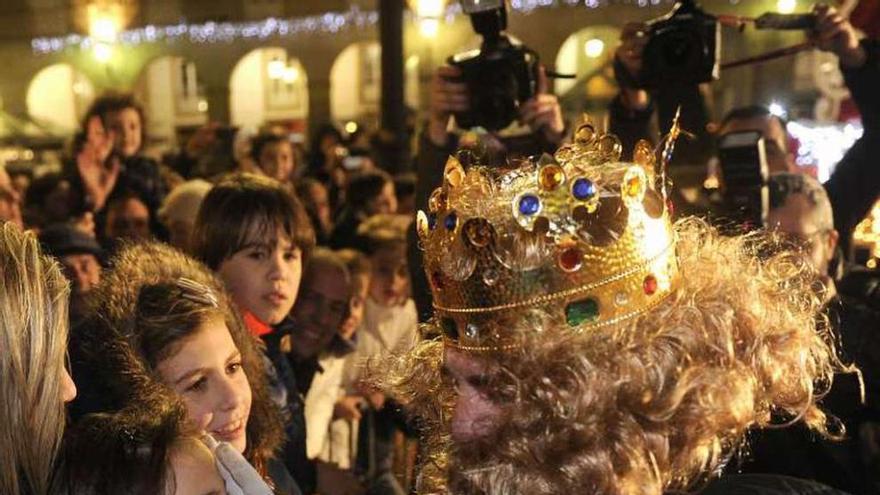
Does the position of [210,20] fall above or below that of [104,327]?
above

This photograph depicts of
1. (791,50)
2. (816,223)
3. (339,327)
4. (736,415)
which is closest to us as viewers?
(736,415)

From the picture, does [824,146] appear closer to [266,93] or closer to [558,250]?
[558,250]

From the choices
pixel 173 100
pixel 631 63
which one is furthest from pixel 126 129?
pixel 173 100

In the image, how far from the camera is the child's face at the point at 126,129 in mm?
6195

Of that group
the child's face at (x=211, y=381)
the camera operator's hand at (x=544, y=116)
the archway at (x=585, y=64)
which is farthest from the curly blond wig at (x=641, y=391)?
the archway at (x=585, y=64)

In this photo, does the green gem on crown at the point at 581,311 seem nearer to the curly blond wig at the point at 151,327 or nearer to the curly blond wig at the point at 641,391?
the curly blond wig at the point at 641,391

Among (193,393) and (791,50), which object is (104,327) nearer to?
(193,393)

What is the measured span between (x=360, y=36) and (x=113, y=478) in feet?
71.8

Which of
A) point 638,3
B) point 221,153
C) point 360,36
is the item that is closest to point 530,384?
point 221,153

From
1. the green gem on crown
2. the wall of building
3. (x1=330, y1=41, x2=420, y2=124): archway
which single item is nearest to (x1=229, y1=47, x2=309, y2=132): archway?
the wall of building

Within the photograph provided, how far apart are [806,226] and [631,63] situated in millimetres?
845

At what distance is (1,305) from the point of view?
1.69 meters

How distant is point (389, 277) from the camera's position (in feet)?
16.1

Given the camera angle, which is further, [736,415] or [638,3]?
[638,3]
